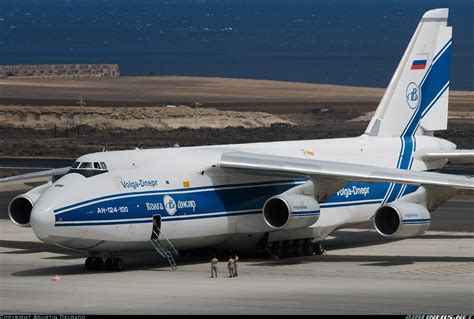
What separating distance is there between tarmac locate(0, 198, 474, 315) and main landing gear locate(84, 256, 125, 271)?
0.84 ft

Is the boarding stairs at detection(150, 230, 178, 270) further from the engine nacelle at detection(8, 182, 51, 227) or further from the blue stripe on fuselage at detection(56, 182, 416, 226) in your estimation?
the engine nacelle at detection(8, 182, 51, 227)

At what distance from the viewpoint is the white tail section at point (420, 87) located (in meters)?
46.9

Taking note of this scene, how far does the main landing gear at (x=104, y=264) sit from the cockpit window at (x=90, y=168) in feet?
8.42

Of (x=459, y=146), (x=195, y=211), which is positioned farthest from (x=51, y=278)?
(x=459, y=146)

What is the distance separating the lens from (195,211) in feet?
127

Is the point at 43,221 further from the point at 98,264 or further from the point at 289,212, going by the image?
the point at 289,212

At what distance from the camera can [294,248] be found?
4109 cm

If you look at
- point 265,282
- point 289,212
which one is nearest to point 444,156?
point 289,212

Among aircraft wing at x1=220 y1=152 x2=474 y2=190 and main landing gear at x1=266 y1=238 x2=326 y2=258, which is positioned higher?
aircraft wing at x1=220 y1=152 x2=474 y2=190

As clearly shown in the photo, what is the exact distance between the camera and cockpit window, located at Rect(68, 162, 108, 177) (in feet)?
123

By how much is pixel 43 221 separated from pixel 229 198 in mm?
6643

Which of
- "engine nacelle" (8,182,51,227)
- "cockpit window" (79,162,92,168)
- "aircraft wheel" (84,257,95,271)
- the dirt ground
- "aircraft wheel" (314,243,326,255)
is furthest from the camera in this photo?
the dirt ground

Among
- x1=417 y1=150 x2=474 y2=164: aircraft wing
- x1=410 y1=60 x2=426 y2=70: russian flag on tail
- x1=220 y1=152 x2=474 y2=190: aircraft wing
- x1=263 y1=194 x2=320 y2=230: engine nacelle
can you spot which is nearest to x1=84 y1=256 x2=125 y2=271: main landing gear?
x1=220 y1=152 x2=474 y2=190: aircraft wing

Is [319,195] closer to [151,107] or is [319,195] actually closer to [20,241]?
[20,241]
